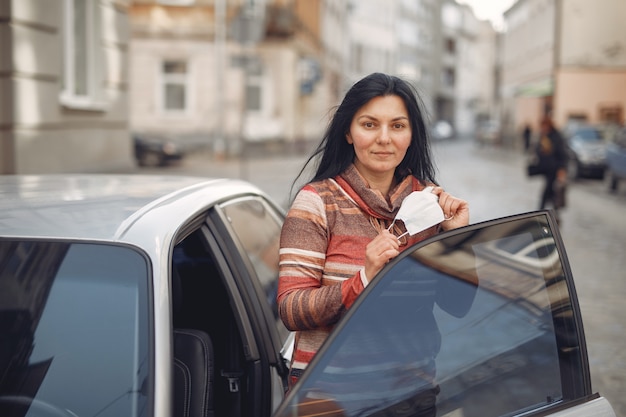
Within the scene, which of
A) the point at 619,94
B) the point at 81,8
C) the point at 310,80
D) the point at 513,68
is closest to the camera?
the point at 81,8

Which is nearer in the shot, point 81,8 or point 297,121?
point 81,8

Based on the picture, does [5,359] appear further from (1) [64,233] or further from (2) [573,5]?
(2) [573,5]

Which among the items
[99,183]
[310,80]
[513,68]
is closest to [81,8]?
[99,183]

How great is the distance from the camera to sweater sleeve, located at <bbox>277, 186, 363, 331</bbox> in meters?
2.14

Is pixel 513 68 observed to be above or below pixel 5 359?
above

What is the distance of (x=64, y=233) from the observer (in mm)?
2221

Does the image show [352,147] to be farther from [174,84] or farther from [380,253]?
[174,84]

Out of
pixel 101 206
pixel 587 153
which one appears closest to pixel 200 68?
pixel 587 153

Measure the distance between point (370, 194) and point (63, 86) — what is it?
11.7 m

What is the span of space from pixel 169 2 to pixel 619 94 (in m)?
21.0

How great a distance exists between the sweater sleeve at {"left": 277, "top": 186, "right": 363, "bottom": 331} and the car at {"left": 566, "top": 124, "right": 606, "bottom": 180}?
22.6 meters

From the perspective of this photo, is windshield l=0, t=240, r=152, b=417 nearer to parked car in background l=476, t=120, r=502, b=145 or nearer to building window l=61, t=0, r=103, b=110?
building window l=61, t=0, r=103, b=110

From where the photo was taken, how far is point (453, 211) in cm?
228

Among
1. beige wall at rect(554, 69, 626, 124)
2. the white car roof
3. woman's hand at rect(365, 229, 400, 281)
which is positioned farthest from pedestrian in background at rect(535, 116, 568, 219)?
beige wall at rect(554, 69, 626, 124)
